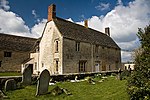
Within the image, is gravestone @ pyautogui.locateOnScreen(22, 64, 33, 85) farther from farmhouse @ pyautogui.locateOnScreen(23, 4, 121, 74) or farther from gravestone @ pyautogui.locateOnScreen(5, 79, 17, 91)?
farmhouse @ pyautogui.locateOnScreen(23, 4, 121, 74)

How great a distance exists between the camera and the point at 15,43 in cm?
4225


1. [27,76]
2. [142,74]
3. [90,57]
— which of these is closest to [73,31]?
[90,57]

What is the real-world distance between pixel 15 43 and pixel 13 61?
4.68 m

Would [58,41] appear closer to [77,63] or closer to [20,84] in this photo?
[77,63]

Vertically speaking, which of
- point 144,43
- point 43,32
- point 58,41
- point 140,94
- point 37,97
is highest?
point 43,32

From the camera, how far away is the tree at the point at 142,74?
24.3 ft

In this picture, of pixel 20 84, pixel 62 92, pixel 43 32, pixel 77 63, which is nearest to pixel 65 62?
pixel 77 63

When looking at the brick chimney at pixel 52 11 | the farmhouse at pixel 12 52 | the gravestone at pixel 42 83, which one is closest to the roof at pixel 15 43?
the farmhouse at pixel 12 52

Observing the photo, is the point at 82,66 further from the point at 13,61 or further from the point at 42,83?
the point at 42,83

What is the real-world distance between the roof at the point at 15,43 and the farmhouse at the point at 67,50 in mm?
5868

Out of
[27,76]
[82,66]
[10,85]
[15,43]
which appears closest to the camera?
[10,85]

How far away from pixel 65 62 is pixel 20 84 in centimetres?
1436

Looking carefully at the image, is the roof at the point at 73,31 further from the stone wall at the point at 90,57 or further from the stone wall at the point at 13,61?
the stone wall at the point at 13,61

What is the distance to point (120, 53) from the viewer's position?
153ft
